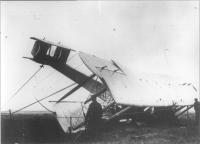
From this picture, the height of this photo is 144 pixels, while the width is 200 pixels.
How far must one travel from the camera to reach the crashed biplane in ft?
41.8

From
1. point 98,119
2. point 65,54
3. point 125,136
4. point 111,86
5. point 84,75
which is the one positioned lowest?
point 125,136

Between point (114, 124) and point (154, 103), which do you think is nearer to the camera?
point (154, 103)

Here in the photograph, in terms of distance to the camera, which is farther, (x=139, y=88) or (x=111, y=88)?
(x=139, y=88)

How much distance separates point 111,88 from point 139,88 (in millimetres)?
3278

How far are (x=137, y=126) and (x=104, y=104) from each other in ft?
9.11

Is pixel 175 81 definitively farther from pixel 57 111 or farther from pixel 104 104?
pixel 57 111

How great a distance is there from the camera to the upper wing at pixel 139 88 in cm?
1234

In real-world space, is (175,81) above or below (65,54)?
below

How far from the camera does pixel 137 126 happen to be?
644 inches

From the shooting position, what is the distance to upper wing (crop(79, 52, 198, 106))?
12.3m

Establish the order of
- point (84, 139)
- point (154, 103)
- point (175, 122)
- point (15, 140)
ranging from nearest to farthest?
1. point (15, 140)
2. point (84, 139)
3. point (154, 103)
4. point (175, 122)

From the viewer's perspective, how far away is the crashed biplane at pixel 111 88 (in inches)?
501

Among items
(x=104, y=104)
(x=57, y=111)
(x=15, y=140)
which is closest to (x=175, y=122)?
(x=104, y=104)

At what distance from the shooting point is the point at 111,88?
1172cm
